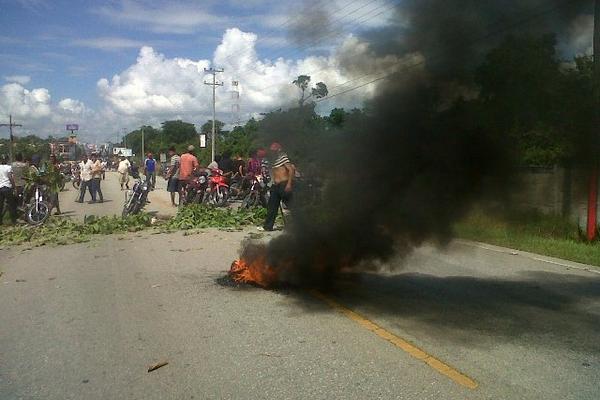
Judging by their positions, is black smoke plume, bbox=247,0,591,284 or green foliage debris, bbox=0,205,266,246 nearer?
black smoke plume, bbox=247,0,591,284

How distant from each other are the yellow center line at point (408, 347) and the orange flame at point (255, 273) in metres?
0.74

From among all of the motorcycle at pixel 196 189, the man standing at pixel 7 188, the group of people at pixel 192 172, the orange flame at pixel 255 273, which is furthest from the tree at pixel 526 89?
the motorcycle at pixel 196 189

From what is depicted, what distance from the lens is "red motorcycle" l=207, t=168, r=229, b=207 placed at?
16391 mm

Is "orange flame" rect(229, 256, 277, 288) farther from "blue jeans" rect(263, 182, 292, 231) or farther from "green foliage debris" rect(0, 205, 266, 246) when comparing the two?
"green foliage debris" rect(0, 205, 266, 246)

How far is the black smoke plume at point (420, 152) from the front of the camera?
20.0 ft

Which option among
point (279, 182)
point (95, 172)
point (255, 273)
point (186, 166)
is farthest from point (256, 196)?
point (255, 273)

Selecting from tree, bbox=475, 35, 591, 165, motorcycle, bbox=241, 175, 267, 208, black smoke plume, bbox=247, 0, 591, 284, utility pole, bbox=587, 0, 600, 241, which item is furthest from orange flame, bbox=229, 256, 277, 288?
motorcycle, bbox=241, 175, 267, 208

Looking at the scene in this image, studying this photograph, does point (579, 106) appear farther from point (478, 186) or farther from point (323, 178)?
point (323, 178)

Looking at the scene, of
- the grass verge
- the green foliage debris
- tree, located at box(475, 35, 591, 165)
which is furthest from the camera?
the green foliage debris

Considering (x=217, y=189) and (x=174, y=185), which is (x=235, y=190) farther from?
(x=174, y=185)

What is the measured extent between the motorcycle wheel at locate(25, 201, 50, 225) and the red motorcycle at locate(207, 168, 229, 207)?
425 centimetres

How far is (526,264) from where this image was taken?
8.58 m

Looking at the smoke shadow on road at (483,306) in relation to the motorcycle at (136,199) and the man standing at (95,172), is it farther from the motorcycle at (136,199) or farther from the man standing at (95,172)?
the man standing at (95,172)

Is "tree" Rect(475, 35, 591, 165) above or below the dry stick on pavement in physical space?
above
